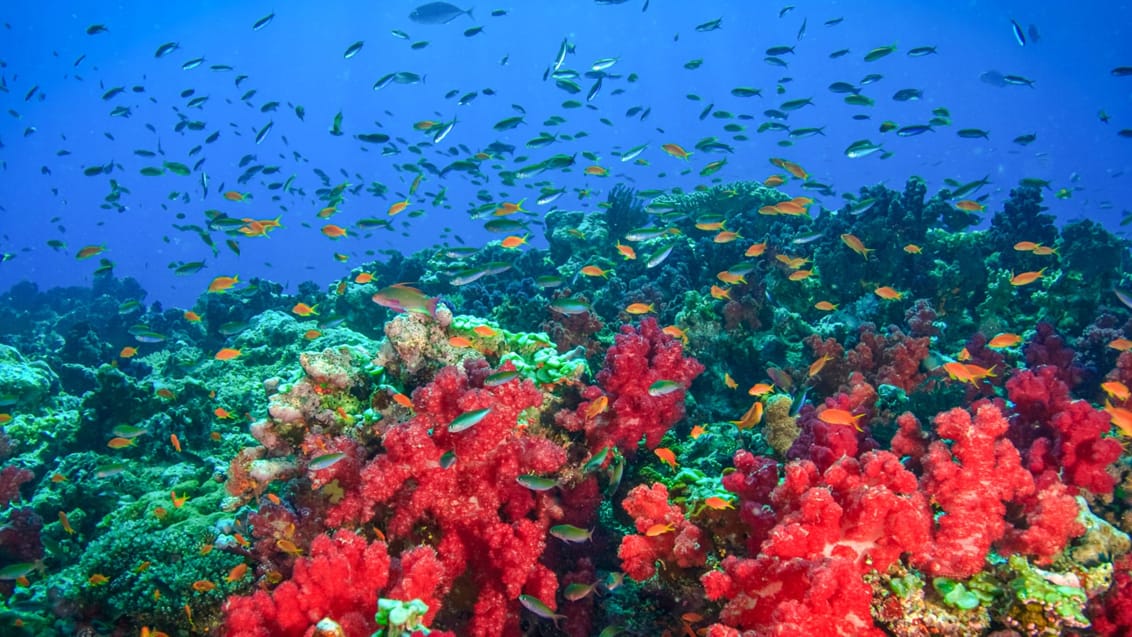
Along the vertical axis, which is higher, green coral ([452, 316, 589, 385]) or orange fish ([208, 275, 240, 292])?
green coral ([452, 316, 589, 385])

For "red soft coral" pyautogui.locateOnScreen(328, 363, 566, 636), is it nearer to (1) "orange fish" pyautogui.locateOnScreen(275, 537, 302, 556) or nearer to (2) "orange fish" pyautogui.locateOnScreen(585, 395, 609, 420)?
(1) "orange fish" pyautogui.locateOnScreen(275, 537, 302, 556)

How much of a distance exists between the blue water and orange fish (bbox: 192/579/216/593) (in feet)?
370

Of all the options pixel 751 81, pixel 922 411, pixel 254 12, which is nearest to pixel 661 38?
pixel 751 81

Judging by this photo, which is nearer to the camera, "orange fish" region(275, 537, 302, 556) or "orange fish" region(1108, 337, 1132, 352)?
"orange fish" region(275, 537, 302, 556)

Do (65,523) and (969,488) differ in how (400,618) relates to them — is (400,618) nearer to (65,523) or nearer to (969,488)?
(969,488)

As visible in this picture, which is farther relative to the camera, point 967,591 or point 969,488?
point 969,488

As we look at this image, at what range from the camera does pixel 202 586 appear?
400cm

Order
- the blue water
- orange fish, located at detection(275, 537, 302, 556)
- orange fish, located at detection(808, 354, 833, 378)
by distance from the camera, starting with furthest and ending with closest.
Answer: the blue water, orange fish, located at detection(808, 354, 833, 378), orange fish, located at detection(275, 537, 302, 556)

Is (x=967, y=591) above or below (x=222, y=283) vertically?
above

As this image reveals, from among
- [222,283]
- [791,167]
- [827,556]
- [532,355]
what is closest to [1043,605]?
[827,556]

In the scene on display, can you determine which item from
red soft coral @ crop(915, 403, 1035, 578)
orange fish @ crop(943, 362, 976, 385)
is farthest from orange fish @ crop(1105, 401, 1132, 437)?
orange fish @ crop(943, 362, 976, 385)

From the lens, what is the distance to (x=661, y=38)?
170 meters

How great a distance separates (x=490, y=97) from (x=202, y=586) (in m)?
173

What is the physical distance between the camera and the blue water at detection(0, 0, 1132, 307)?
120000 millimetres
